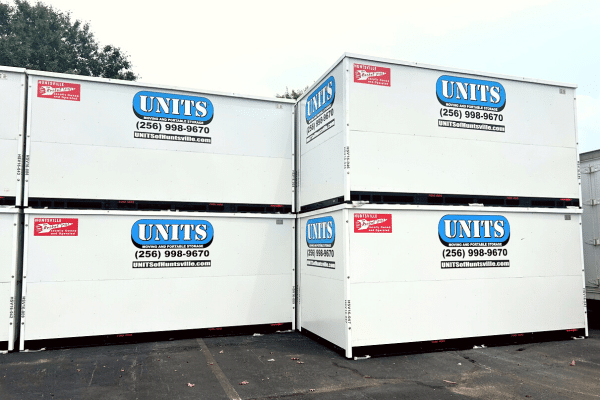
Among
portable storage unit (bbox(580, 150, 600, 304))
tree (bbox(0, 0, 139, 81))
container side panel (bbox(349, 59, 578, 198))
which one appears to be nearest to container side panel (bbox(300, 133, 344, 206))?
container side panel (bbox(349, 59, 578, 198))

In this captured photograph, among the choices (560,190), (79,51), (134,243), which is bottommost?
(134,243)

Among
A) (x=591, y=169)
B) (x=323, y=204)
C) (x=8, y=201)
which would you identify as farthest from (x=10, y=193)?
(x=591, y=169)

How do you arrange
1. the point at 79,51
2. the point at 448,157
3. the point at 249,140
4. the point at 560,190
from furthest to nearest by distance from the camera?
1. the point at 79,51
2. the point at 249,140
3. the point at 560,190
4. the point at 448,157

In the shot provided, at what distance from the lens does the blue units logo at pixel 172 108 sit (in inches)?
299

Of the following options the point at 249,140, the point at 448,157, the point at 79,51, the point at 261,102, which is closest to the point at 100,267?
the point at 249,140

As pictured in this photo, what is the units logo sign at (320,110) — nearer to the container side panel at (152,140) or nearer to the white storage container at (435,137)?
the white storage container at (435,137)

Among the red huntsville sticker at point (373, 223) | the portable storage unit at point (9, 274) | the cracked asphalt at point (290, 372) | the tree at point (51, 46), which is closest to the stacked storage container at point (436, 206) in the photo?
the red huntsville sticker at point (373, 223)

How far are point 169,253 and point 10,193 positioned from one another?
2.55m

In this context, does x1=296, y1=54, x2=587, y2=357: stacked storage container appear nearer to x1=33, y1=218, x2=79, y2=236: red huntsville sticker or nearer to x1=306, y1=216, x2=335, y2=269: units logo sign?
x1=306, y1=216, x2=335, y2=269: units logo sign

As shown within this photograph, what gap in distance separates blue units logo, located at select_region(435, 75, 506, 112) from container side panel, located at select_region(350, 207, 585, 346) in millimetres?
1726

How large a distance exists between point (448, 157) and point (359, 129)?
61.8 inches

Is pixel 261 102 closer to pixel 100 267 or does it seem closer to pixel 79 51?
pixel 100 267

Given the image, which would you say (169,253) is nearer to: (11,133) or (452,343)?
(11,133)

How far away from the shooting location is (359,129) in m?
6.51
